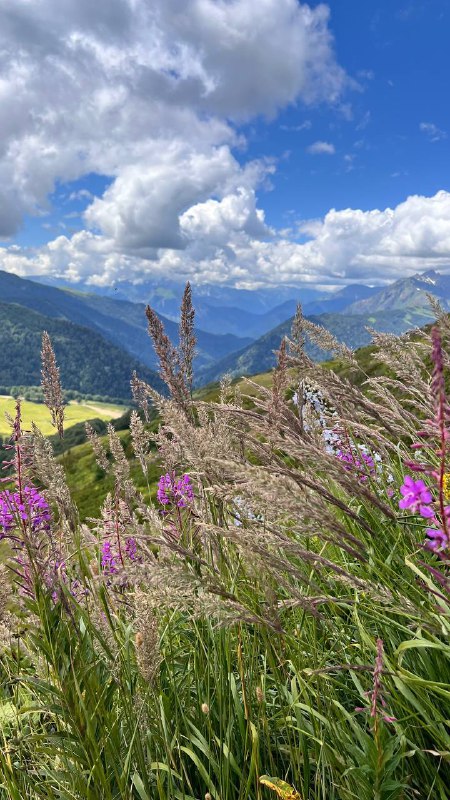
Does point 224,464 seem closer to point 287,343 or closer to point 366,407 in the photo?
point 366,407

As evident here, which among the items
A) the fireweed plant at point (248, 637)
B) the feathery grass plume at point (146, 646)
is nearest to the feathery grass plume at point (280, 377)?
the fireweed plant at point (248, 637)

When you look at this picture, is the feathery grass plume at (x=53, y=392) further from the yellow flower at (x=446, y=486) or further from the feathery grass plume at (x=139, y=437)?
the yellow flower at (x=446, y=486)

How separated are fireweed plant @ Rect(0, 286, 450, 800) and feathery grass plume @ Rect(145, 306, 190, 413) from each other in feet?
0.05

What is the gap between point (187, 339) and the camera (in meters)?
3.98

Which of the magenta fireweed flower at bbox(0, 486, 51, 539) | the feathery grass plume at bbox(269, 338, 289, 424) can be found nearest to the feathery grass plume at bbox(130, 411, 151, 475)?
the magenta fireweed flower at bbox(0, 486, 51, 539)

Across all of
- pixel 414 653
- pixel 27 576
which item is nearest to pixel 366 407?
pixel 414 653

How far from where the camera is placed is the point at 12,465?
298cm

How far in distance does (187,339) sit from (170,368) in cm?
65

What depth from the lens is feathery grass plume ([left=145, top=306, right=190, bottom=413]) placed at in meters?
3.38

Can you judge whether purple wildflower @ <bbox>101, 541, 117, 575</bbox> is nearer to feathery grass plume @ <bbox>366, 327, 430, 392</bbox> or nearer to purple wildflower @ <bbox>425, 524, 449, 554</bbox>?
feathery grass plume @ <bbox>366, 327, 430, 392</bbox>

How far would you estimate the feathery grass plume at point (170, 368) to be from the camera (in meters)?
3.38

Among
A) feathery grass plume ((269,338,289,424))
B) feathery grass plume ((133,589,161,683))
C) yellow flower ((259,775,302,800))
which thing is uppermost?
feathery grass plume ((269,338,289,424))

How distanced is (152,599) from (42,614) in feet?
1.90

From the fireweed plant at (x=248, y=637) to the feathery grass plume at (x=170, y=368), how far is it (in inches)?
0.6
